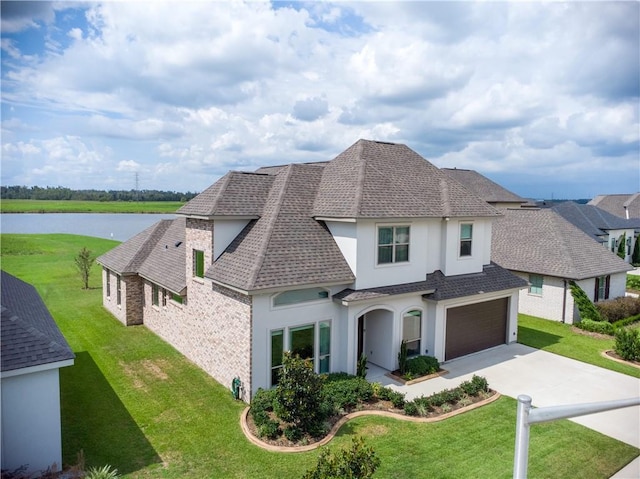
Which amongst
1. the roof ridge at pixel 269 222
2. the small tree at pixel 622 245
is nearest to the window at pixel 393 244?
the roof ridge at pixel 269 222

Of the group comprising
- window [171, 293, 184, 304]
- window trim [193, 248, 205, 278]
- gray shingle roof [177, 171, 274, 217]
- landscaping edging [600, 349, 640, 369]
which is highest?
gray shingle roof [177, 171, 274, 217]

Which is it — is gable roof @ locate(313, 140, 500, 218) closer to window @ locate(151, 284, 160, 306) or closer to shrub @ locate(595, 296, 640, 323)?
window @ locate(151, 284, 160, 306)

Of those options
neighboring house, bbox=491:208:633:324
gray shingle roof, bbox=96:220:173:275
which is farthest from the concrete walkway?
gray shingle roof, bbox=96:220:173:275

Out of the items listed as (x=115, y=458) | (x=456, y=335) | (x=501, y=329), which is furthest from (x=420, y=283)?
(x=115, y=458)

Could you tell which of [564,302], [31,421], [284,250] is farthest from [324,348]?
[564,302]

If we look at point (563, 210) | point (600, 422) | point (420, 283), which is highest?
point (563, 210)

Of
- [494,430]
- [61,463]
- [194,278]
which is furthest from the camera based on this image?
[194,278]

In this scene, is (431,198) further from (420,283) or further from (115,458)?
(115,458)

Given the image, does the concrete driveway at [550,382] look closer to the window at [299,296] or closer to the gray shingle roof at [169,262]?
the window at [299,296]
